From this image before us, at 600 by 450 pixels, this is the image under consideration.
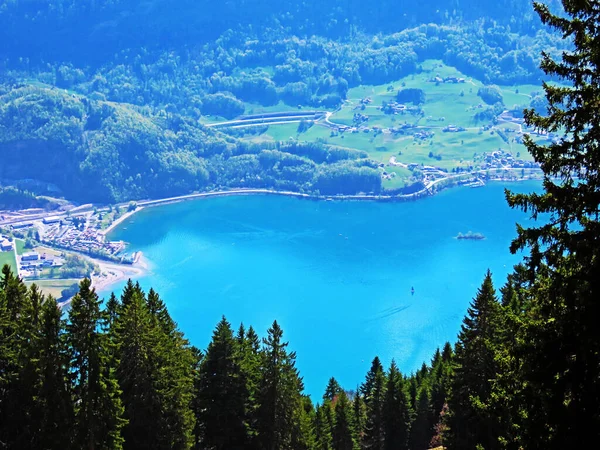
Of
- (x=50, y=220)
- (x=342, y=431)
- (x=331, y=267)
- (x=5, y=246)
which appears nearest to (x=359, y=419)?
(x=342, y=431)

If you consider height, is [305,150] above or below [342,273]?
above

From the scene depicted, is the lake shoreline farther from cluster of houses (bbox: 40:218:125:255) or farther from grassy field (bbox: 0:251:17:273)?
grassy field (bbox: 0:251:17:273)

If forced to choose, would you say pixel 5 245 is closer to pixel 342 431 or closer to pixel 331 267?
pixel 331 267

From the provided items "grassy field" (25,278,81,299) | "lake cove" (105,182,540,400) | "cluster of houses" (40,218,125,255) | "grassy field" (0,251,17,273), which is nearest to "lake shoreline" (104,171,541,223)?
"lake cove" (105,182,540,400)

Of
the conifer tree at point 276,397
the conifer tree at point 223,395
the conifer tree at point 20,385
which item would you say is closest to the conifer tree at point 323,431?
the conifer tree at point 276,397

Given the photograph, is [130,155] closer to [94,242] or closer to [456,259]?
[94,242]

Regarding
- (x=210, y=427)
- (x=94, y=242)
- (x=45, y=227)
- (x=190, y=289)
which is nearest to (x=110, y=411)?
(x=210, y=427)
